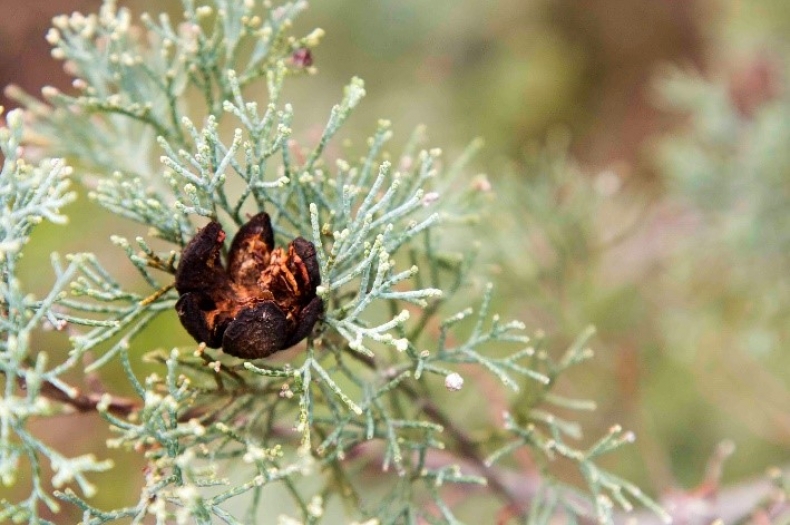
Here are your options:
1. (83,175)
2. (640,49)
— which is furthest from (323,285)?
(640,49)

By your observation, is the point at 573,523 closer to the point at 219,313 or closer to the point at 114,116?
the point at 219,313

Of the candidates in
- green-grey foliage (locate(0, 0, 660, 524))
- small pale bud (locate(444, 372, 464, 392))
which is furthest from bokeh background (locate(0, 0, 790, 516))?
small pale bud (locate(444, 372, 464, 392))

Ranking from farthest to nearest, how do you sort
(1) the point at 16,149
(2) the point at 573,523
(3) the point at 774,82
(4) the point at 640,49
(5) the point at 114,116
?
(4) the point at 640,49
(3) the point at 774,82
(5) the point at 114,116
(2) the point at 573,523
(1) the point at 16,149

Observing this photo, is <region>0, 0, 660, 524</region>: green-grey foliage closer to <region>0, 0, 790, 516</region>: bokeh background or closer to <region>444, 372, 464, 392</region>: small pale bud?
<region>444, 372, 464, 392</region>: small pale bud

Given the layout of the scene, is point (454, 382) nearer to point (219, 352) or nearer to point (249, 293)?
point (249, 293)

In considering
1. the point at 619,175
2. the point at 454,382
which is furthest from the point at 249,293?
the point at 619,175
